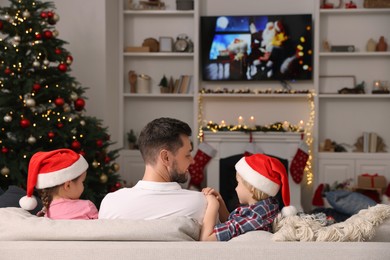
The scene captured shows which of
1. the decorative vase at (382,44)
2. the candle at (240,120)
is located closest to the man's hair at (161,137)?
the candle at (240,120)

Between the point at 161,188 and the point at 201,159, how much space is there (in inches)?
183

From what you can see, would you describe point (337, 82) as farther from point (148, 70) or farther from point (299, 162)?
point (148, 70)

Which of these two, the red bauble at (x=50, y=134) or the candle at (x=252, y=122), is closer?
the red bauble at (x=50, y=134)

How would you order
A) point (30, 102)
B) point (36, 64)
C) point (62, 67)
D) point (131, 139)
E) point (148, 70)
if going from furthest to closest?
point (148, 70), point (131, 139), point (62, 67), point (36, 64), point (30, 102)

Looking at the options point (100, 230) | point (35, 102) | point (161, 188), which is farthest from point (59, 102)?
point (100, 230)

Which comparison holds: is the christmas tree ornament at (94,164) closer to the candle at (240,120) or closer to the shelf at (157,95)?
the shelf at (157,95)

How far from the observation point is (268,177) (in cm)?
248

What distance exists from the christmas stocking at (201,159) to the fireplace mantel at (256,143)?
0.06 metres

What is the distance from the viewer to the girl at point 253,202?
7.76 ft

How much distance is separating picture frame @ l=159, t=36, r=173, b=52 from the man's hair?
16.1 feet

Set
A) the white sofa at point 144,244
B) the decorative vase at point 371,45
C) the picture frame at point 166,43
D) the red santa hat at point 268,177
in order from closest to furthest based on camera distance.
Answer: the white sofa at point 144,244 → the red santa hat at point 268,177 → the decorative vase at point 371,45 → the picture frame at point 166,43

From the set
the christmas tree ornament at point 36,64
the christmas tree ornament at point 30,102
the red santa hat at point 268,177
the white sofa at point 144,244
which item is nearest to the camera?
the white sofa at point 144,244

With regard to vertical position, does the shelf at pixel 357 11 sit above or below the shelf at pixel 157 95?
above

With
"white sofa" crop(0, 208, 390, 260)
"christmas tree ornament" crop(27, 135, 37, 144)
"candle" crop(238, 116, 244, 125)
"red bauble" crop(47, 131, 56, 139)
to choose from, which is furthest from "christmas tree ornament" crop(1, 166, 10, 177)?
"white sofa" crop(0, 208, 390, 260)
